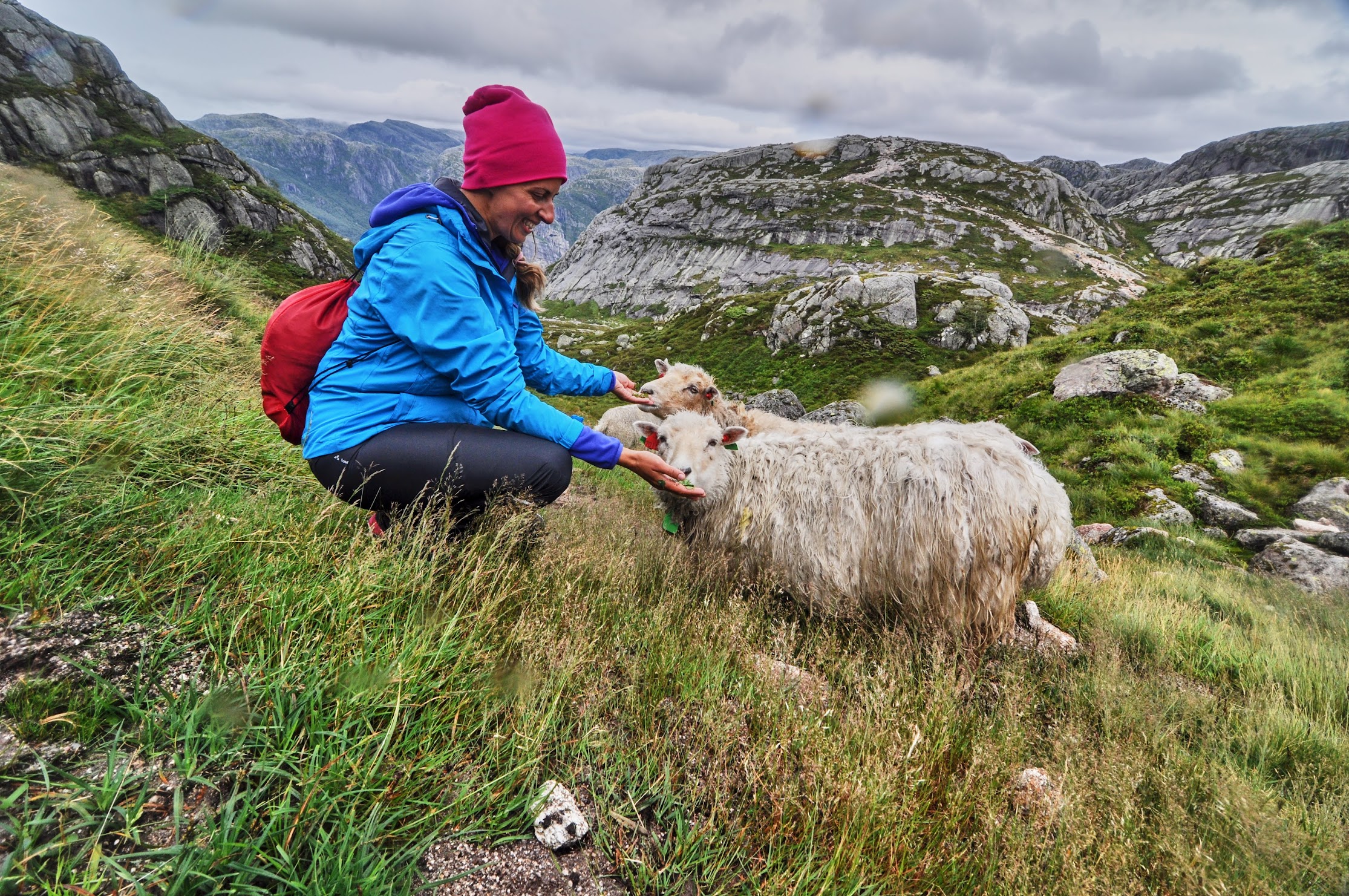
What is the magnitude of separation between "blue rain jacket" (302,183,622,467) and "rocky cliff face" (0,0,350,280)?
32.0m

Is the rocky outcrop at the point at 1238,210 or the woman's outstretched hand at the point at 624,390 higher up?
the rocky outcrop at the point at 1238,210

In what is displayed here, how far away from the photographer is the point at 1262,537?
8.41 meters

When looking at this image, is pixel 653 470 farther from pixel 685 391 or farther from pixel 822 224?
pixel 822 224

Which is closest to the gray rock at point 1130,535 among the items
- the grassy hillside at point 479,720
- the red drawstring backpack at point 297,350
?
the grassy hillside at point 479,720

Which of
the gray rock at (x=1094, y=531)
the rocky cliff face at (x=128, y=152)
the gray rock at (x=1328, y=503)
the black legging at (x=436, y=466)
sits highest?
the rocky cliff face at (x=128, y=152)

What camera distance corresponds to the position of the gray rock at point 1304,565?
23.0 feet

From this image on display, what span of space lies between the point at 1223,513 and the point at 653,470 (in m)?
10.9

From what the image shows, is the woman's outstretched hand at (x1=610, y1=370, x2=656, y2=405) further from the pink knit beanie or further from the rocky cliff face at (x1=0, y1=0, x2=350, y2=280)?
the rocky cliff face at (x1=0, y1=0, x2=350, y2=280)

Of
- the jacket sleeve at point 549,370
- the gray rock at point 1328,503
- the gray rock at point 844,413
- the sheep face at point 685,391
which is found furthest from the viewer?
the gray rock at point 844,413

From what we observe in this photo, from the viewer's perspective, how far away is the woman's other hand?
414 cm

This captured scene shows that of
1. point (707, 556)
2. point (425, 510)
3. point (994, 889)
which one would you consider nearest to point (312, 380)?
point (425, 510)

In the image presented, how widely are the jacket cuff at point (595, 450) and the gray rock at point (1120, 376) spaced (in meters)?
14.6

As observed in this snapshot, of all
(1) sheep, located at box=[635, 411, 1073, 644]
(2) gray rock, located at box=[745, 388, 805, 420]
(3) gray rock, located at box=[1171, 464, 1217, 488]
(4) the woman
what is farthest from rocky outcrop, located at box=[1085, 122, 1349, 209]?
(4) the woman

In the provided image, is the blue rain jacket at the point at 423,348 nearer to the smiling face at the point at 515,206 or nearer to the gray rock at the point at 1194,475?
the smiling face at the point at 515,206
